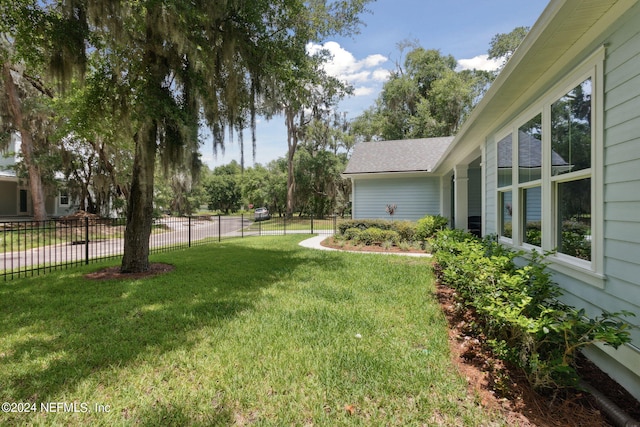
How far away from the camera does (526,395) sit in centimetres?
213

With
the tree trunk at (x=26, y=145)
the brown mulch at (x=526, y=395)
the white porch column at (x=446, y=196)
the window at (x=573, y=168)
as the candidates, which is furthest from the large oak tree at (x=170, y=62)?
the tree trunk at (x=26, y=145)

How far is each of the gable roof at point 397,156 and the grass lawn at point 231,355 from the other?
863 centimetres

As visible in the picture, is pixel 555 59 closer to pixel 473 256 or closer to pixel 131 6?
pixel 473 256

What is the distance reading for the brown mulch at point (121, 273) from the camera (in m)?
5.83

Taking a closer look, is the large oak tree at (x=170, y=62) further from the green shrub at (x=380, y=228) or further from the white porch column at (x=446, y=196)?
the white porch column at (x=446, y=196)

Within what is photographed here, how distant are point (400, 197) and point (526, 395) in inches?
448

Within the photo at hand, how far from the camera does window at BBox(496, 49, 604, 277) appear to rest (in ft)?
8.52

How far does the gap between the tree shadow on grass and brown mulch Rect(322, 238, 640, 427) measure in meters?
2.67

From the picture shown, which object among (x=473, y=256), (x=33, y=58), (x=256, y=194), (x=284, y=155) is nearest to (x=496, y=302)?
(x=473, y=256)

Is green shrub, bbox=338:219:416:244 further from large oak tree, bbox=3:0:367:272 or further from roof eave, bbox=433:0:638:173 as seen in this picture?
large oak tree, bbox=3:0:367:272

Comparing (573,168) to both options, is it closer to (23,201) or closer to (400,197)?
(400,197)

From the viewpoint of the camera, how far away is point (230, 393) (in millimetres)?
2184

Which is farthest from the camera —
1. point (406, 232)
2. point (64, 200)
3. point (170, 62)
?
point (64, 200)

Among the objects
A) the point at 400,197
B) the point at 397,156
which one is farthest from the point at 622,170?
the point at 397,156
